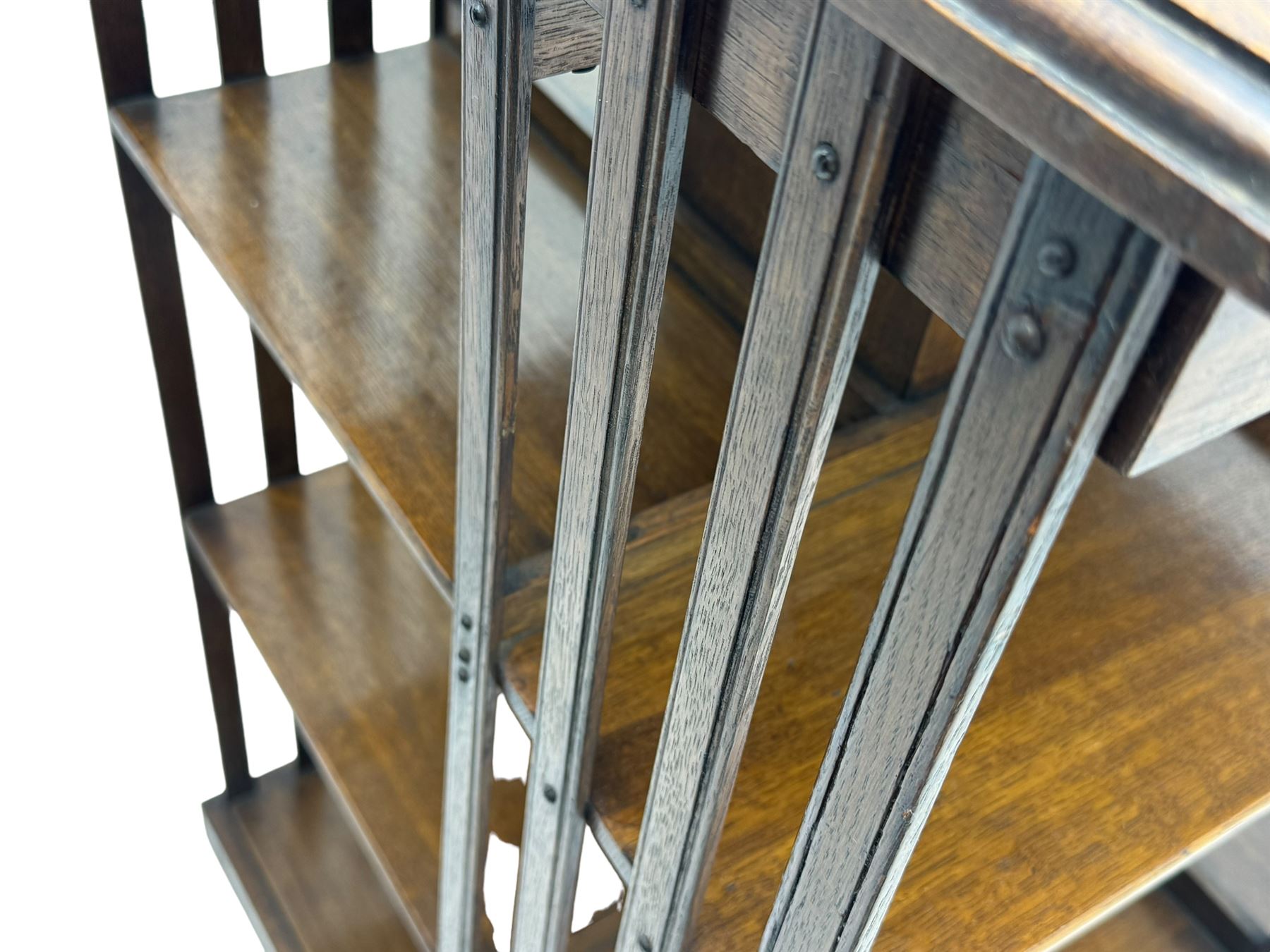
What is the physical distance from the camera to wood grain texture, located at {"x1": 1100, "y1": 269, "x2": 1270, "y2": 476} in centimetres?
24

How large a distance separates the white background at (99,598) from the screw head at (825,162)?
1089 millimetres

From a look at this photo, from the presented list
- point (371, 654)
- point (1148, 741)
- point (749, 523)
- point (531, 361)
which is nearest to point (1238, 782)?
point (1148, 741)

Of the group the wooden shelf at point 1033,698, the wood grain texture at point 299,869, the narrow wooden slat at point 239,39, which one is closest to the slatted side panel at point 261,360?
the narrow wooden slat at point 239,39

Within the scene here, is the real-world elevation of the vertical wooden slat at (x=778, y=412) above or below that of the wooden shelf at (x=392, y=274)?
below

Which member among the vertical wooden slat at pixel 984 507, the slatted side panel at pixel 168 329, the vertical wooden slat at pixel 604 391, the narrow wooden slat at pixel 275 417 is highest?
the narrow wooden slat at pixel 275 417

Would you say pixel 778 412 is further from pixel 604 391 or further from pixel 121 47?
pixel 121 47

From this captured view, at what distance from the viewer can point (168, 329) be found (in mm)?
1116

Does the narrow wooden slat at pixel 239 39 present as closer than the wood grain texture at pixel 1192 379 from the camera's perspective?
No

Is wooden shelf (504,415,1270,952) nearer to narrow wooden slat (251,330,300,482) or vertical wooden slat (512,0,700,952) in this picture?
vertical wooden slat (512,0,700,952)

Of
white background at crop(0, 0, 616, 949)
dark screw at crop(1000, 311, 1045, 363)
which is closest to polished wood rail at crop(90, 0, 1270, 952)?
dark screw at crop(1000, 311, 1045, 363)

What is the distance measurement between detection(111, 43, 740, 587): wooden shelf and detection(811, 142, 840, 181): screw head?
430 millimetres

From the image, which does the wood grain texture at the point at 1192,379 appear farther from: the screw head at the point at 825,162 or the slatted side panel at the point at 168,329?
the slatted side panel at the point at 168,329

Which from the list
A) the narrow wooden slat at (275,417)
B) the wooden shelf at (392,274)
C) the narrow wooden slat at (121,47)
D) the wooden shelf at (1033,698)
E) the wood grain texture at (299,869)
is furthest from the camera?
the wood grain texture at (299,869)

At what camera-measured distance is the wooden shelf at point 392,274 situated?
2.57 feet
